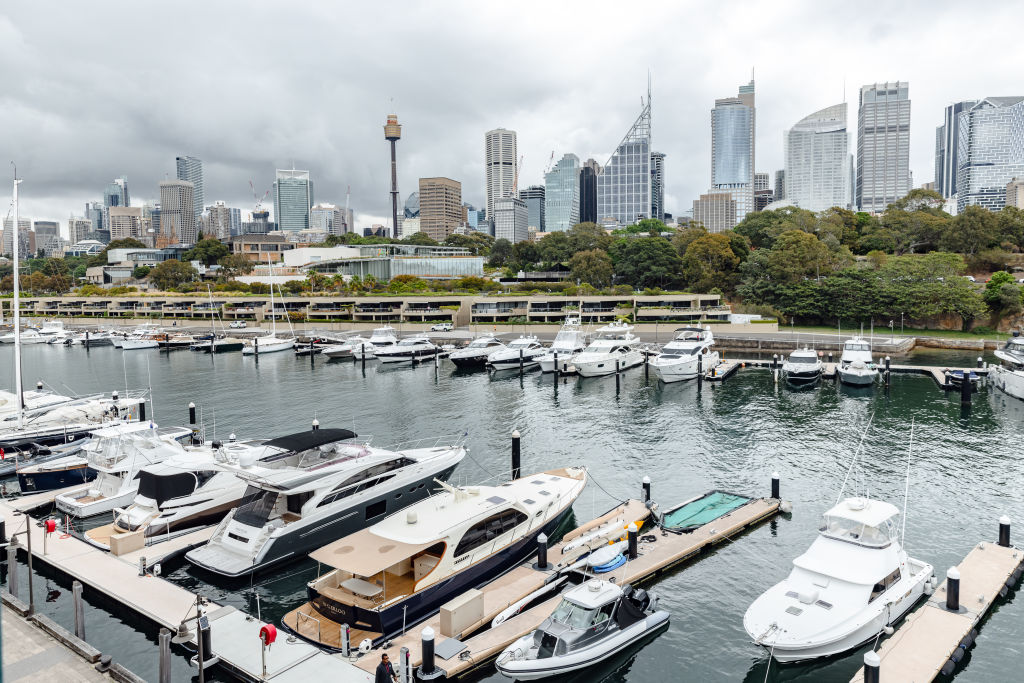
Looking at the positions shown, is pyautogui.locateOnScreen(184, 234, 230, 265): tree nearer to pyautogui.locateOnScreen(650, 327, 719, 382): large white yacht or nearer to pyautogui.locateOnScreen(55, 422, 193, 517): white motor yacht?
pyautogui.locateOnScreen(650, 327, 719, 382): large white yacht

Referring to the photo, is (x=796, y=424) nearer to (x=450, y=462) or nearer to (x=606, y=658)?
(x=450, y=462)

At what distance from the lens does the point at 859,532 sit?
667 inches

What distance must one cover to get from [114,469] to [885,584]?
24.8 m

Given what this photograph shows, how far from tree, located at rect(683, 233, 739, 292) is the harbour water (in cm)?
3909

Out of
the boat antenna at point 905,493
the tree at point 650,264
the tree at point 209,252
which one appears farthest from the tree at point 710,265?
the tree at point 209,252

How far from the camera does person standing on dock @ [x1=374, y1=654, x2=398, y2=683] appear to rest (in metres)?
12.5

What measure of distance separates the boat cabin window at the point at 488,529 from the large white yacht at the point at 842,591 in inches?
259

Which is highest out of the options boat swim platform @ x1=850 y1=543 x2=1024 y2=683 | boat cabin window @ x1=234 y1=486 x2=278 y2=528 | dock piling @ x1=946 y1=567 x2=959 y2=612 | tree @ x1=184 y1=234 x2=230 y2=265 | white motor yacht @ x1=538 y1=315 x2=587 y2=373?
tree @ x1=184 y1=234 x2=230 y2=265

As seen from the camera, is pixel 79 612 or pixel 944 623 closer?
pixel 944 623

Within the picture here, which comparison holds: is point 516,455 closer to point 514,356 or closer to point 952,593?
point 952,593

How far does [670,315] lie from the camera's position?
276 feet

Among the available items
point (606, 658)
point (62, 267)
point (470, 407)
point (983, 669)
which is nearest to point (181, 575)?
point (606, 658)

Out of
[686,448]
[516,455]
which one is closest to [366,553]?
[516,455]

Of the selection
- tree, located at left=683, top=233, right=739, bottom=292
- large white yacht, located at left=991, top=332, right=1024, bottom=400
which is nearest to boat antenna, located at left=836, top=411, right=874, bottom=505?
large white yacht, located at left=991, top=332, right=1024, bottom=400
